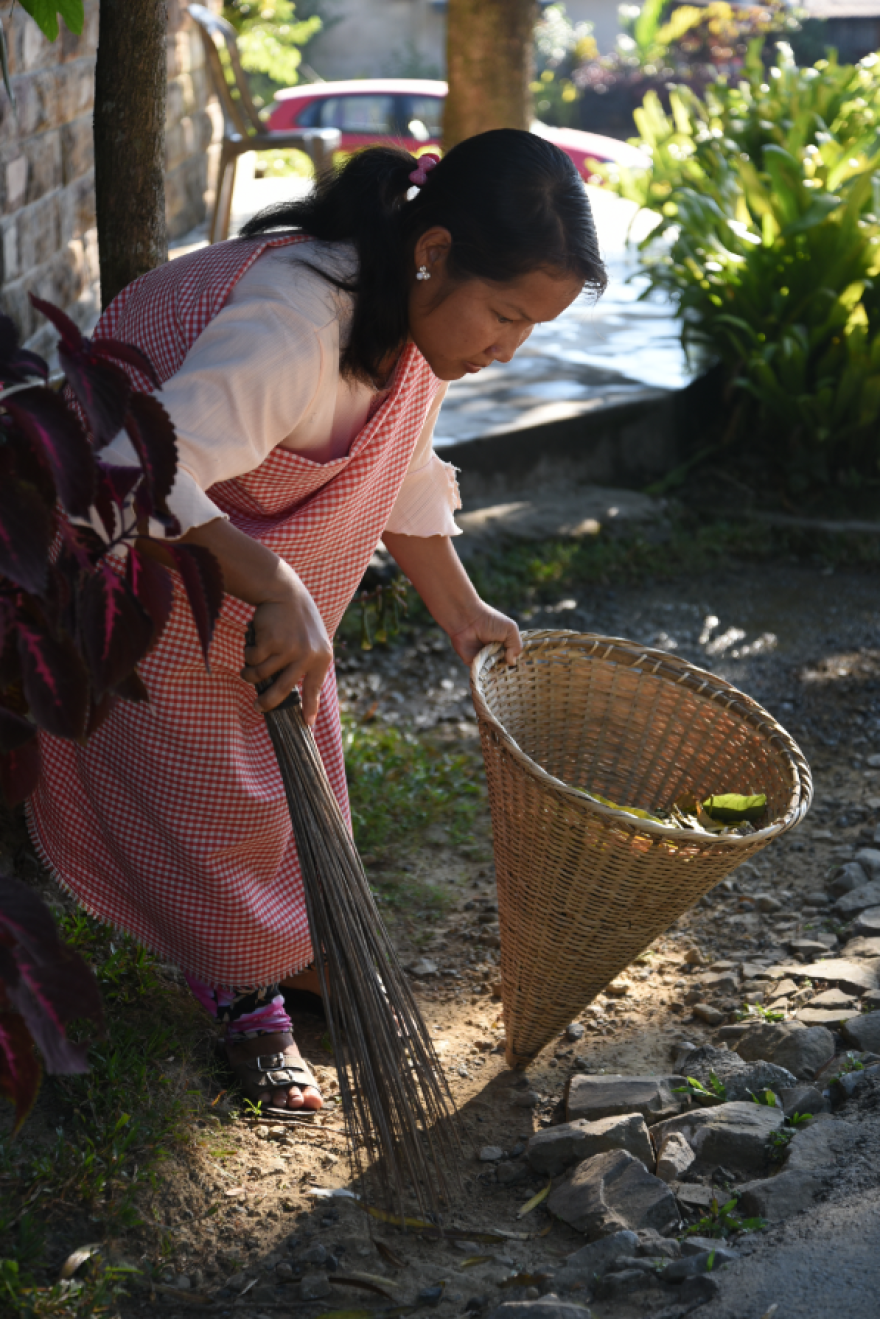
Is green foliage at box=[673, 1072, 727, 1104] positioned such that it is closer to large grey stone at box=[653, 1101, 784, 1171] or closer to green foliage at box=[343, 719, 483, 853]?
large grey stone at box=[653, 1101, 784, 1171]

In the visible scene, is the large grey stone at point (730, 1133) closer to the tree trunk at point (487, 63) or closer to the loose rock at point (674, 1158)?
the loose rock at point (674, 1158)

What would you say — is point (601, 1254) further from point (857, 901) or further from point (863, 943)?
point (857, 901)

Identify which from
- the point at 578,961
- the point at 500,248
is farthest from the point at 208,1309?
the point at 500,248

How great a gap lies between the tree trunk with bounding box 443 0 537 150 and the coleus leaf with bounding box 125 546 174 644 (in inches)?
263

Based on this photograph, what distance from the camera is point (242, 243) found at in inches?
70.5

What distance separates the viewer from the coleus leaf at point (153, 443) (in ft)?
3.73

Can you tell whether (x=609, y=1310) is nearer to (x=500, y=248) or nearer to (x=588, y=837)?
(x=588, y=837)

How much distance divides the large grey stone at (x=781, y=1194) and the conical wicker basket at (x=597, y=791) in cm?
38

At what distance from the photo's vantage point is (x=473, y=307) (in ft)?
5.65

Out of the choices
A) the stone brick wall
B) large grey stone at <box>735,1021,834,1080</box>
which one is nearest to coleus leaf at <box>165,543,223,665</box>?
large grey stone at <box>735,1021,834,1080</box>

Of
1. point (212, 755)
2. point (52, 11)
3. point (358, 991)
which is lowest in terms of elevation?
point (358, 991)

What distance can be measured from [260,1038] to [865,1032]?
1.04 meters

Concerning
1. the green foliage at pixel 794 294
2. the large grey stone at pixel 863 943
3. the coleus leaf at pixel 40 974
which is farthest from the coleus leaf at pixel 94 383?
the green foliage at pixel 794 294

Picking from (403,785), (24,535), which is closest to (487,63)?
(403,785)
